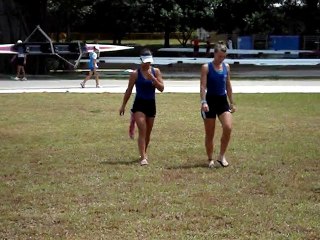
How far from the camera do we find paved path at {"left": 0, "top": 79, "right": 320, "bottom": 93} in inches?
844

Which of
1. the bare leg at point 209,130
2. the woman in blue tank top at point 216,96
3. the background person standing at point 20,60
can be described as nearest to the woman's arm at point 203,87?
the woman in blue tank top at point 216,96

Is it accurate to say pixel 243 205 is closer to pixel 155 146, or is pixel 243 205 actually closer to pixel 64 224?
pixel 64 224

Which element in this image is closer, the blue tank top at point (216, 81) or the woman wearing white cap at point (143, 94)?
the blue tank top at point (216, 81)

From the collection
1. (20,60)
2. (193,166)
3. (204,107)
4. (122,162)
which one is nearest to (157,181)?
(193,166)

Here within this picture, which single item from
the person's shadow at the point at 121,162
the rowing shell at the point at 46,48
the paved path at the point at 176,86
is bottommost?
the paved path at the point at 176,86

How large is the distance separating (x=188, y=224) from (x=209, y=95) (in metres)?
3.04

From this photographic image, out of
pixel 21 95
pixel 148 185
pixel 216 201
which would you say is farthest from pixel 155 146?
pixel 21 95

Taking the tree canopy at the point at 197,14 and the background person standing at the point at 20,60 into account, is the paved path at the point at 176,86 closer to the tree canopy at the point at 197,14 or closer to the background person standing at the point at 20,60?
the background person standing at the point at 20,60

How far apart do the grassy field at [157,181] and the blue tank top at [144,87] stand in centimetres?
95

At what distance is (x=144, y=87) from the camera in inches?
346

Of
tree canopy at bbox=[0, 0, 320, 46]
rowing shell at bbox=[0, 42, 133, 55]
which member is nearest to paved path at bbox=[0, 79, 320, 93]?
rowing shell at bbox=[0, 42, 133, 55]

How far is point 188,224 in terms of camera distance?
19.0 ft

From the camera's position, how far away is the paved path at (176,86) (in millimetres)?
21438

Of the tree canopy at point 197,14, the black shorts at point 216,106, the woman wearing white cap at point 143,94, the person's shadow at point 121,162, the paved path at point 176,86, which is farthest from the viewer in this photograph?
the tree canopy at point 197,14
